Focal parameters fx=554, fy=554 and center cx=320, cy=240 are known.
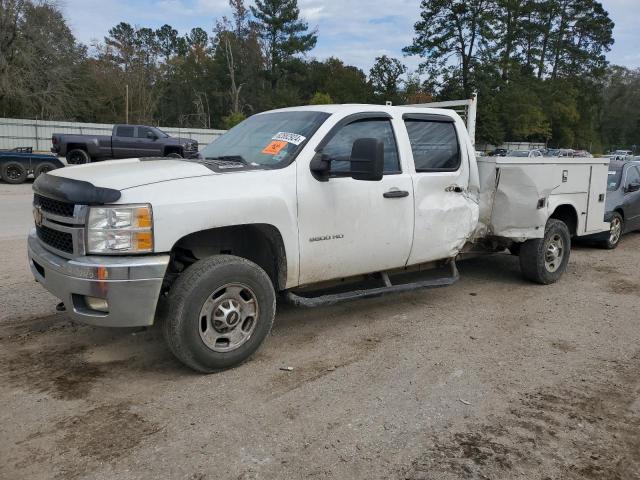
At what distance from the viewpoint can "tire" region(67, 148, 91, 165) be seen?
22.3m

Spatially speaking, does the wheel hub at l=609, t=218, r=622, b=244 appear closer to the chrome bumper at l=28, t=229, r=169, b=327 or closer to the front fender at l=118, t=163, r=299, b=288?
the front fender at l=118, t=163, r=299, b=288

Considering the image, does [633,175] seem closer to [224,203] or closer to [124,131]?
[224,203]

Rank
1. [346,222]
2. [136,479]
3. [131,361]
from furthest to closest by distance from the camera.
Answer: [346,222]
[131,361]
[136,479]

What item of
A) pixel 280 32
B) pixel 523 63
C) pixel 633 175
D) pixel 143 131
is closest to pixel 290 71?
pixel 280 32

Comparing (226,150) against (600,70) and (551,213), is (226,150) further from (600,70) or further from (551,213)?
(600,70)

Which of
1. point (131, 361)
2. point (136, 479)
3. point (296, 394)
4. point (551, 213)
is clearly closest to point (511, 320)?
point (551, 213)

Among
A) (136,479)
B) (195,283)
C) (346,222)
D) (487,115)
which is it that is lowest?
(136,479)

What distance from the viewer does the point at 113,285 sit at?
11.5 ft

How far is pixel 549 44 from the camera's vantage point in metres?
70.1

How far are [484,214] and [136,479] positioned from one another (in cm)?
450

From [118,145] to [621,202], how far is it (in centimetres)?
1970

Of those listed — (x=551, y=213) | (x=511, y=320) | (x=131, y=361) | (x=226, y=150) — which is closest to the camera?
(x=131, y=361)

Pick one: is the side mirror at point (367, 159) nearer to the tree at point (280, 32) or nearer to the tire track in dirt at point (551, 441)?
the tire track in dirt at point (551, 441)

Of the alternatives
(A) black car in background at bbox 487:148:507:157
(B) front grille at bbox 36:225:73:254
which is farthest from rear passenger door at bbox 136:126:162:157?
(B) front grille at bbox 36:225:73:254
